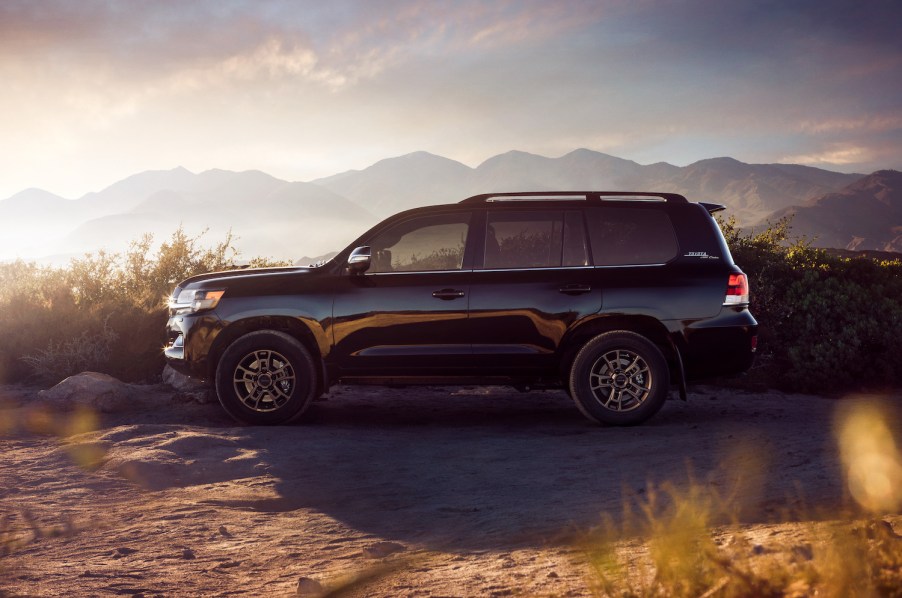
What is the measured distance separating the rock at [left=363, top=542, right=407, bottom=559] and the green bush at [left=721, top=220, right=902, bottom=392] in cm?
765

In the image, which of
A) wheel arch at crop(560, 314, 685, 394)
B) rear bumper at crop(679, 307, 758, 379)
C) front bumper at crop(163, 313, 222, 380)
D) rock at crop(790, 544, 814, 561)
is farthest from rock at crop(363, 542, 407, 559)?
front bumper at crop(163, 313, 222, 380)

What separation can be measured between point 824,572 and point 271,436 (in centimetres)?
547

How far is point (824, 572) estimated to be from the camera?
9.26 ft

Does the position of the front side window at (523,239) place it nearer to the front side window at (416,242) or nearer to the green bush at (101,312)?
the front side window at (416,242)

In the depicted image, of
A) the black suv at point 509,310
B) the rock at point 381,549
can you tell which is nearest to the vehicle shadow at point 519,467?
the rock at point 381,549

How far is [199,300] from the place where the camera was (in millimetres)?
8102

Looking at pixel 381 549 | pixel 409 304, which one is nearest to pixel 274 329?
pixel 409 304

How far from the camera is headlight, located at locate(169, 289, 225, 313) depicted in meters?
8.05

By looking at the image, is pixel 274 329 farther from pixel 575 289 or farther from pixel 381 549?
pixel 381 549

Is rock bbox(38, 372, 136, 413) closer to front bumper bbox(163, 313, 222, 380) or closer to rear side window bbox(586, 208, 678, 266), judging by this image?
front bumper bbox(163, 313, 222, 380)

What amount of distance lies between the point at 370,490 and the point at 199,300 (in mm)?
3285

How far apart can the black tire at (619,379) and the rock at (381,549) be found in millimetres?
3470

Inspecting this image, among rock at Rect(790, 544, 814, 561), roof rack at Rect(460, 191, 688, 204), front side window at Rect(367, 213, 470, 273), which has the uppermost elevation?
roof rack at Rect(460, 191, 688, 204)

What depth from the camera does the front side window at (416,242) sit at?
7.89 m
